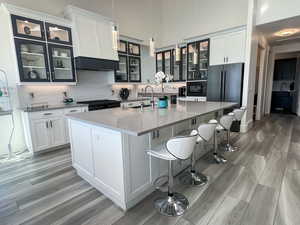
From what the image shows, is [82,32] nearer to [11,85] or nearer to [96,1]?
[96,1]

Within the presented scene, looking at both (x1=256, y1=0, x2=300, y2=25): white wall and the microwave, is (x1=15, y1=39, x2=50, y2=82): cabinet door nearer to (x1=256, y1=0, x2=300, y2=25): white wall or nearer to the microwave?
the microwave

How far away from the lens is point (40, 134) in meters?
3.25

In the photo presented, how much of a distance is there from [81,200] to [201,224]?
137 centimetres

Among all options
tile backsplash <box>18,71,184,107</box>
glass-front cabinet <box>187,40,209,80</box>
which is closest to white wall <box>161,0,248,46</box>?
glass-front cabinet <box>187,40,209,80</box>

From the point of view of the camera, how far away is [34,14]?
3.15m

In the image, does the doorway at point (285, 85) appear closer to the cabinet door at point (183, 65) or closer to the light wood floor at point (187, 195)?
the cabinet door at point (183, 65)

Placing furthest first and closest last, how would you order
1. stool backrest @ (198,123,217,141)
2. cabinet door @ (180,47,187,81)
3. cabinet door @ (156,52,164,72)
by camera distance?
cabinet door @ (156,52,164,72)
cabinet door @ (180,47,187,81)
stool backrest @ (198,123,217,141)

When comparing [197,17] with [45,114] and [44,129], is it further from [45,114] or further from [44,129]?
[44,129]

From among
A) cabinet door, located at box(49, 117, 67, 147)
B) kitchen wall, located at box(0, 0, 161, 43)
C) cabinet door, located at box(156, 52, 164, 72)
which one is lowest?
cabinet door, located at box(49, 117, 67, 147)

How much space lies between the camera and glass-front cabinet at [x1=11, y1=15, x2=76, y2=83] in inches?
122

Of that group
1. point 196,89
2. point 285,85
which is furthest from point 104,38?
point 285,85

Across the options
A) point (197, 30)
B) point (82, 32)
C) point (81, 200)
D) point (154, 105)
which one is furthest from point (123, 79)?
point (81, 200)

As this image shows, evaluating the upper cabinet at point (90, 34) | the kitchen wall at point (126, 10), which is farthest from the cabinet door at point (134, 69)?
the upper cabinet at point (90, 34)

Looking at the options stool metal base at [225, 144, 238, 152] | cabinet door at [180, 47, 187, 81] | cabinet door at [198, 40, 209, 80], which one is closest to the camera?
stool metal base at [225, 144, 238, 152]
